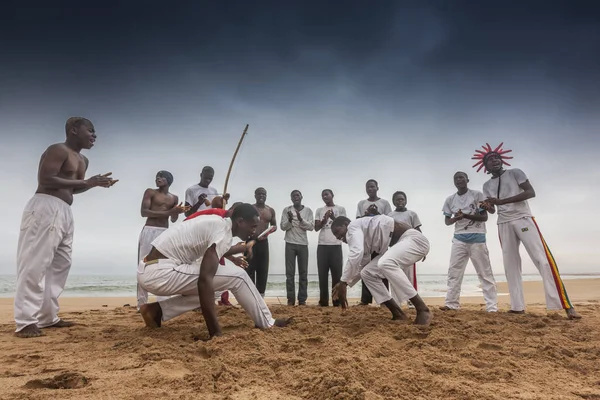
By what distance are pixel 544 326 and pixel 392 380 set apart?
2.64 metres

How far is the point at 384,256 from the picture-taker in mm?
4059

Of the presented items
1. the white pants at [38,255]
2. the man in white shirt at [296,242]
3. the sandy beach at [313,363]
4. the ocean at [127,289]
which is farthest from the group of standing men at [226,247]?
the ocean at [127,289]

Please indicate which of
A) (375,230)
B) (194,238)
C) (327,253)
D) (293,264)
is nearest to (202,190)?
(293,264)

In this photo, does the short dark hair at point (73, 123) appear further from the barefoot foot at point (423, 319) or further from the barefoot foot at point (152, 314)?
the barefoot foot at point (423, 319)

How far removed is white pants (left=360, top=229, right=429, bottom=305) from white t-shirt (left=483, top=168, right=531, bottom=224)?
1449mm

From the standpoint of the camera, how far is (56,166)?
149 inches

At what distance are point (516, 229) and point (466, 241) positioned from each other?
2.33 feet

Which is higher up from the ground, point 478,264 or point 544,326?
point 478,264

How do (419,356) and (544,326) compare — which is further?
(544,326)

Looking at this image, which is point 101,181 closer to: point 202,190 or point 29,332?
point 29,332

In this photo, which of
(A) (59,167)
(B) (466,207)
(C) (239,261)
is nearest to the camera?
(A) (59,167)

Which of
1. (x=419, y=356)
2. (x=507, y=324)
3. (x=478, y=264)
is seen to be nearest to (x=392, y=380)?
(x=419, y=356)

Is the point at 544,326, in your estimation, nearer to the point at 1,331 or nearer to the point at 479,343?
the point at 479,343

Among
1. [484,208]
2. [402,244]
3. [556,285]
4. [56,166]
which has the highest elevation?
[56,166]
